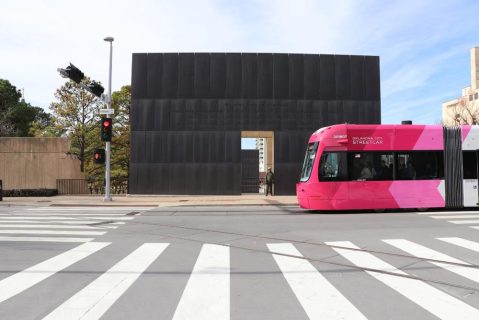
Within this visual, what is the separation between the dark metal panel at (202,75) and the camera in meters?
28.6

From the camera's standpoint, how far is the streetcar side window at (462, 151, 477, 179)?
1773cm

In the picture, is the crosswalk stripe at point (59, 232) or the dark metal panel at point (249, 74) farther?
the dark metal panel at point (249, 74)

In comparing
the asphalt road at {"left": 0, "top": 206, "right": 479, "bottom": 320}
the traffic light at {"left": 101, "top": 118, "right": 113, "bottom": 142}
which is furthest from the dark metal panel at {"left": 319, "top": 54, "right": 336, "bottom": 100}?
the asphalt road at {"left": 0, "top": 206, "right": 479, "bottom": 320}

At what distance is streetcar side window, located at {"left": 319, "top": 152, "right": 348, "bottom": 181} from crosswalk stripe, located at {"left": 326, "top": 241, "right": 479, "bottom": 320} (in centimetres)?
→ 871

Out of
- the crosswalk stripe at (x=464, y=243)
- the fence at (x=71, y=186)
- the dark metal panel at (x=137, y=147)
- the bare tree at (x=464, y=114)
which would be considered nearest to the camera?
the crosswalk stripe at (x=464, y=243)

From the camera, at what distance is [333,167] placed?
1705 centimetres

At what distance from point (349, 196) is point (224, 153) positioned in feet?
41.0

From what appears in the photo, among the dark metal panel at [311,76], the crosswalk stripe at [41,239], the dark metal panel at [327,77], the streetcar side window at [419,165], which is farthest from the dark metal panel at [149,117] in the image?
the crosswalk stripe at [41,239]

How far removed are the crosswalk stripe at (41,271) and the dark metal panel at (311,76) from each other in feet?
69.7

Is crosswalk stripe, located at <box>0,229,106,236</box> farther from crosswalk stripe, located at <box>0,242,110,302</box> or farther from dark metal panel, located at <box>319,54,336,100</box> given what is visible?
dark metal panel, located at <box>319,54,336,100</box>

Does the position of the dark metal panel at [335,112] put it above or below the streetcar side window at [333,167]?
above

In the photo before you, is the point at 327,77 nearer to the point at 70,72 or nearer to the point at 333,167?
the point at 333,167

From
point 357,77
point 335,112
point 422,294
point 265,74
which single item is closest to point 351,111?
point 335,112

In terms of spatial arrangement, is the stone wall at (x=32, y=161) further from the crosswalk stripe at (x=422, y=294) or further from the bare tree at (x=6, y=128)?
the crosswalk stripe at (x=422, y=294)
